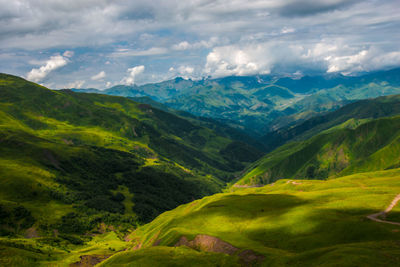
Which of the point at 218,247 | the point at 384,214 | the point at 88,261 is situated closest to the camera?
the point at 218,247

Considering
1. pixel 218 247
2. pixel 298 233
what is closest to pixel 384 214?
pixel 298 233

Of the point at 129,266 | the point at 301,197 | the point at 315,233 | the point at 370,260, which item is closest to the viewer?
the point at 370,260

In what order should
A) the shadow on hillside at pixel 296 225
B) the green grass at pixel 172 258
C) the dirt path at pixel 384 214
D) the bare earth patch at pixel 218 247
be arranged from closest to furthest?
the bare earth patch at pixel 218 247, the green grass at pixel 172 258, the shadow on hillside at pixel 296 225, the dirt path at pixel 384 214

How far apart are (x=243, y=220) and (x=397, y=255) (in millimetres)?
68624

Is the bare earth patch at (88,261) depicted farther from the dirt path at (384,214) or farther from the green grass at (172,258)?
the dirt path at (384,214)

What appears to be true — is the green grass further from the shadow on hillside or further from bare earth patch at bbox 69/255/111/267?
bare earth patch at bbox 69/255/111/267

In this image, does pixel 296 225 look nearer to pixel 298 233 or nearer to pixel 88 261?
pixel 298 233

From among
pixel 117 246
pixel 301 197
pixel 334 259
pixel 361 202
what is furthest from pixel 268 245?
pixel 117 246

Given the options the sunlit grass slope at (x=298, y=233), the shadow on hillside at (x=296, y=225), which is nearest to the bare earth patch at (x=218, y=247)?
the sunlit grass slope at (x=298, y=233)

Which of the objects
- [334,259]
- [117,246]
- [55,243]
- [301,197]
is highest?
[334,259]

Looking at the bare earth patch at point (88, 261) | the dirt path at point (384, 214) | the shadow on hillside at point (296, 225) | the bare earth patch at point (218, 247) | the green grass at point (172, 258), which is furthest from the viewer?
the bare earth patch at point (88, 261)

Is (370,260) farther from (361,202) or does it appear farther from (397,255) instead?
(361,202)

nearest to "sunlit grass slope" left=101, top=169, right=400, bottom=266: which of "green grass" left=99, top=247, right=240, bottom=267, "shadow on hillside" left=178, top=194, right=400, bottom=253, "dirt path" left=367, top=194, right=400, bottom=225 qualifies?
"shadow on hillside" left=178, top=194, right=400, bottom=253

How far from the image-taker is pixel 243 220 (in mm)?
120312
